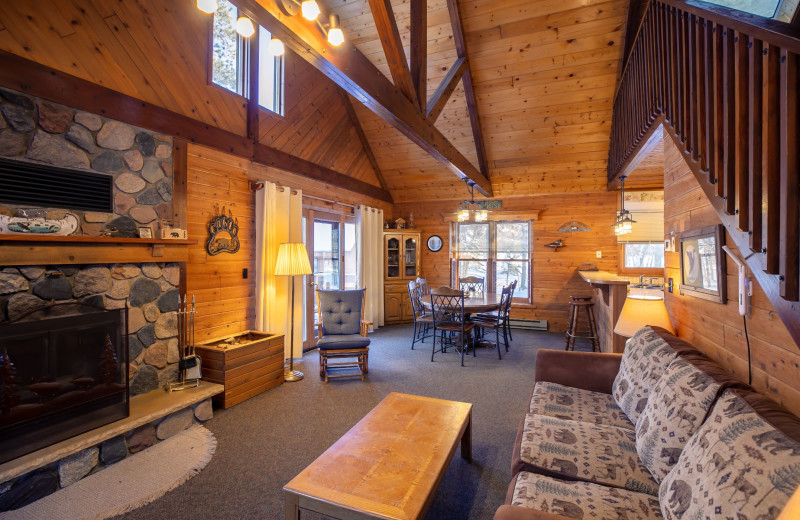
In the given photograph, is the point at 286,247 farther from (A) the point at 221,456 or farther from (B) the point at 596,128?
Result: (B) the point at 596,128

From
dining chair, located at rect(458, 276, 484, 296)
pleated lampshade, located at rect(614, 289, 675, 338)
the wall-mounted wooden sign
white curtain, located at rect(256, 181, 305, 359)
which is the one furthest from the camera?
dining chair, located at rect(458, 276, 484, 296)

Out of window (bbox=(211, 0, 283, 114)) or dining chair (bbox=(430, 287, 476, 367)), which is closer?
window (bbox=(211, 0, 283, 114))

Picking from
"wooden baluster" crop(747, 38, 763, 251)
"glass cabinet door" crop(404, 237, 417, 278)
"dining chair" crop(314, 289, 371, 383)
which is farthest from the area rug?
"glass cabinet door" crop(404, 237, 417, 278)

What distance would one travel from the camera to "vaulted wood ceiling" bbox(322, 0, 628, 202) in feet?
14.1

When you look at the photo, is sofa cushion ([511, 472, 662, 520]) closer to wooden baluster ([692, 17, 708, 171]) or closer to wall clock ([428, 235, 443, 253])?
wooden baluster ([692, 17, 708, 171])

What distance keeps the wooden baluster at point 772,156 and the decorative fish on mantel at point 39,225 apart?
3.67m

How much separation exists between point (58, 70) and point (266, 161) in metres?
1.98

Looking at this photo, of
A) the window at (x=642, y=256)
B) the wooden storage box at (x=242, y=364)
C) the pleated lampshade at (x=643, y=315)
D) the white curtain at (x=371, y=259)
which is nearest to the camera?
the pleated lampshade at (x=643, y=315)

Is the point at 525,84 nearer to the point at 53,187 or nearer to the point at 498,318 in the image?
the point at 498,318

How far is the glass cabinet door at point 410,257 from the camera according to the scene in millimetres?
7285

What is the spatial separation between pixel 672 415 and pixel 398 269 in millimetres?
5724

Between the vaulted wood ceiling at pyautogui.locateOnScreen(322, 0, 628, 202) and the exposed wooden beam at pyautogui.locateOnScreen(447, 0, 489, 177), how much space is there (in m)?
0.11

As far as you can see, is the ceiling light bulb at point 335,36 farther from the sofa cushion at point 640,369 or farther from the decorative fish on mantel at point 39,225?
the sofa cushion at point 640,369

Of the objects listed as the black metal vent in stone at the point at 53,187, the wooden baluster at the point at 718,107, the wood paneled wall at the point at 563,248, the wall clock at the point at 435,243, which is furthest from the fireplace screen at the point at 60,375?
the wood paneled wall at the point at 563,248
